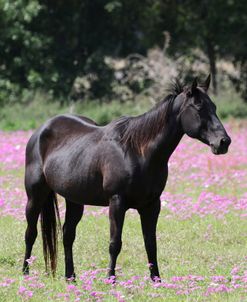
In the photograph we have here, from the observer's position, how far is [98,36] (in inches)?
1210

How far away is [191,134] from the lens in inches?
283

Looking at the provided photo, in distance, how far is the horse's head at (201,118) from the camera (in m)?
7.09

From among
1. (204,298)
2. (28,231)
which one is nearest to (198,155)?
(28,231)

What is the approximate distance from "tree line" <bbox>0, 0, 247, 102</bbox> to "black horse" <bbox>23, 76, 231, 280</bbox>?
1904 cm

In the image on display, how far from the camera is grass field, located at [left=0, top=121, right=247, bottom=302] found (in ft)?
22.3


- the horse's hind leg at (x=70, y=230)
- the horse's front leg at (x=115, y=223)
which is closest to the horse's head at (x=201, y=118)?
the horse's front leg at (x=115, y=223)

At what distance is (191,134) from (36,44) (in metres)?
21.0

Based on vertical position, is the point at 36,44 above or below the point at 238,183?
above

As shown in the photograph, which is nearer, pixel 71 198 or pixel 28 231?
pixel 71 198

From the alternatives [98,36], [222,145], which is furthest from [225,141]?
[98,36]

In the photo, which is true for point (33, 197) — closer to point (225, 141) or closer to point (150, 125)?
point (150, 125)

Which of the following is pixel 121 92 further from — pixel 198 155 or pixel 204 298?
pixel 204 298

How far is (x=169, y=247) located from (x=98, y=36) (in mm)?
22126

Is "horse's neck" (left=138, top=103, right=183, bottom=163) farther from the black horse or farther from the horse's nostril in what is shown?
the horse's nostril
